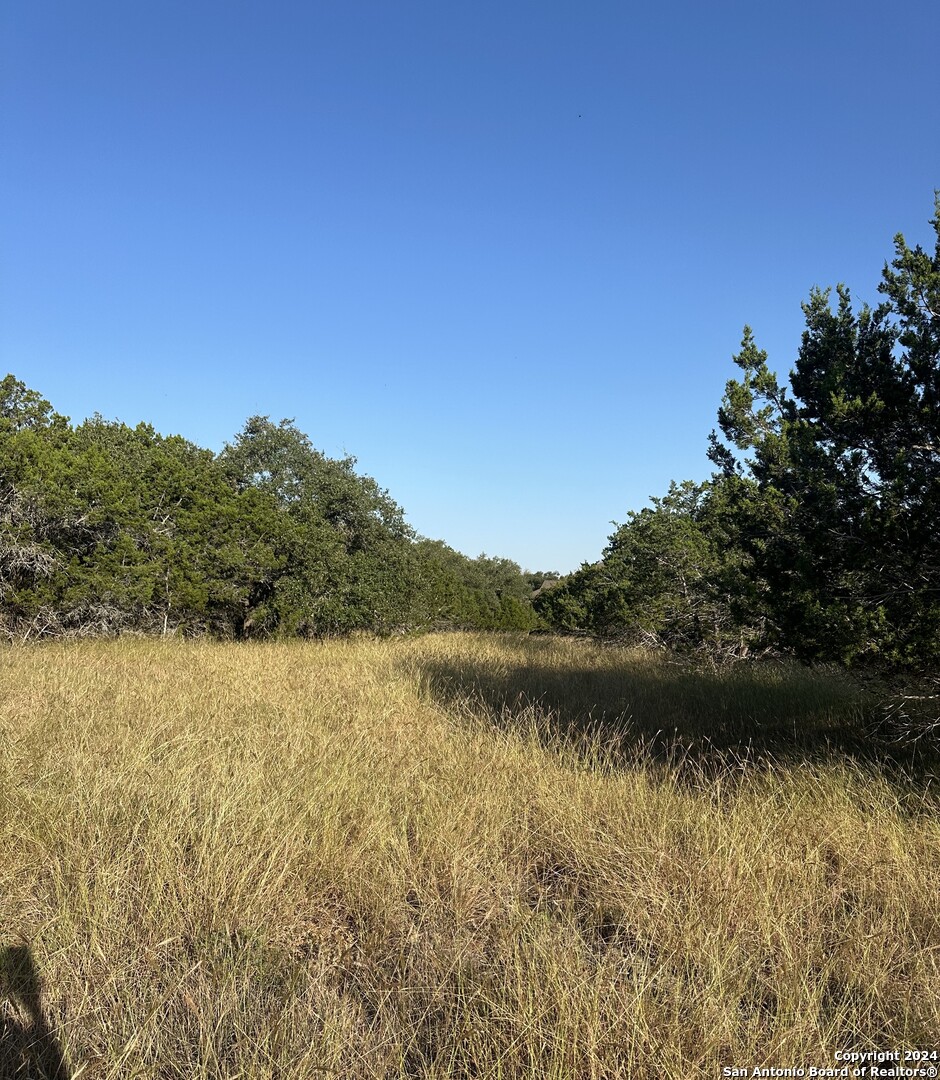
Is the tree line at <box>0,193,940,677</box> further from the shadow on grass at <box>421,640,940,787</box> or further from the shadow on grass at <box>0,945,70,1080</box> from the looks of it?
the shadow on grass at <box>0,945,70,1080</box>

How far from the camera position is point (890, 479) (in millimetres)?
4348

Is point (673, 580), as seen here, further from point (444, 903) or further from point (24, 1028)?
point (24, 1028)

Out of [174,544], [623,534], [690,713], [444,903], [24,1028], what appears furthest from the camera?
[623,534]

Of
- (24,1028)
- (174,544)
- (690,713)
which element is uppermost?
(174,544)

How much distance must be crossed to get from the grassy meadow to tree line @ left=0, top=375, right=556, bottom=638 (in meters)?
7.34

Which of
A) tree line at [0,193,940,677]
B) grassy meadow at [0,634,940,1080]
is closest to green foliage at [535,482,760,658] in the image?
tree line at [0,193,940,677]

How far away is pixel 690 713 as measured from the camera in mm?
Result: 7355

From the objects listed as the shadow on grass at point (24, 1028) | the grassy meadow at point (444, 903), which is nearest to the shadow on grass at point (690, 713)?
the grassy meadow at point (444, 903)

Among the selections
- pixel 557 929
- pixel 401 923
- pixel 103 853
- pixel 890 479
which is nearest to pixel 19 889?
pixel 103 853

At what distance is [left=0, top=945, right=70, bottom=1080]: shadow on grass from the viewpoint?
1.90 m

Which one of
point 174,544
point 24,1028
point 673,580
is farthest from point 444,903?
point 174,544

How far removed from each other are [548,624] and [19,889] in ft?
87.4

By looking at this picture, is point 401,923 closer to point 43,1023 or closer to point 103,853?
point 43,1023

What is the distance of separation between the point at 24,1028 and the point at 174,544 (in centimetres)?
1237
